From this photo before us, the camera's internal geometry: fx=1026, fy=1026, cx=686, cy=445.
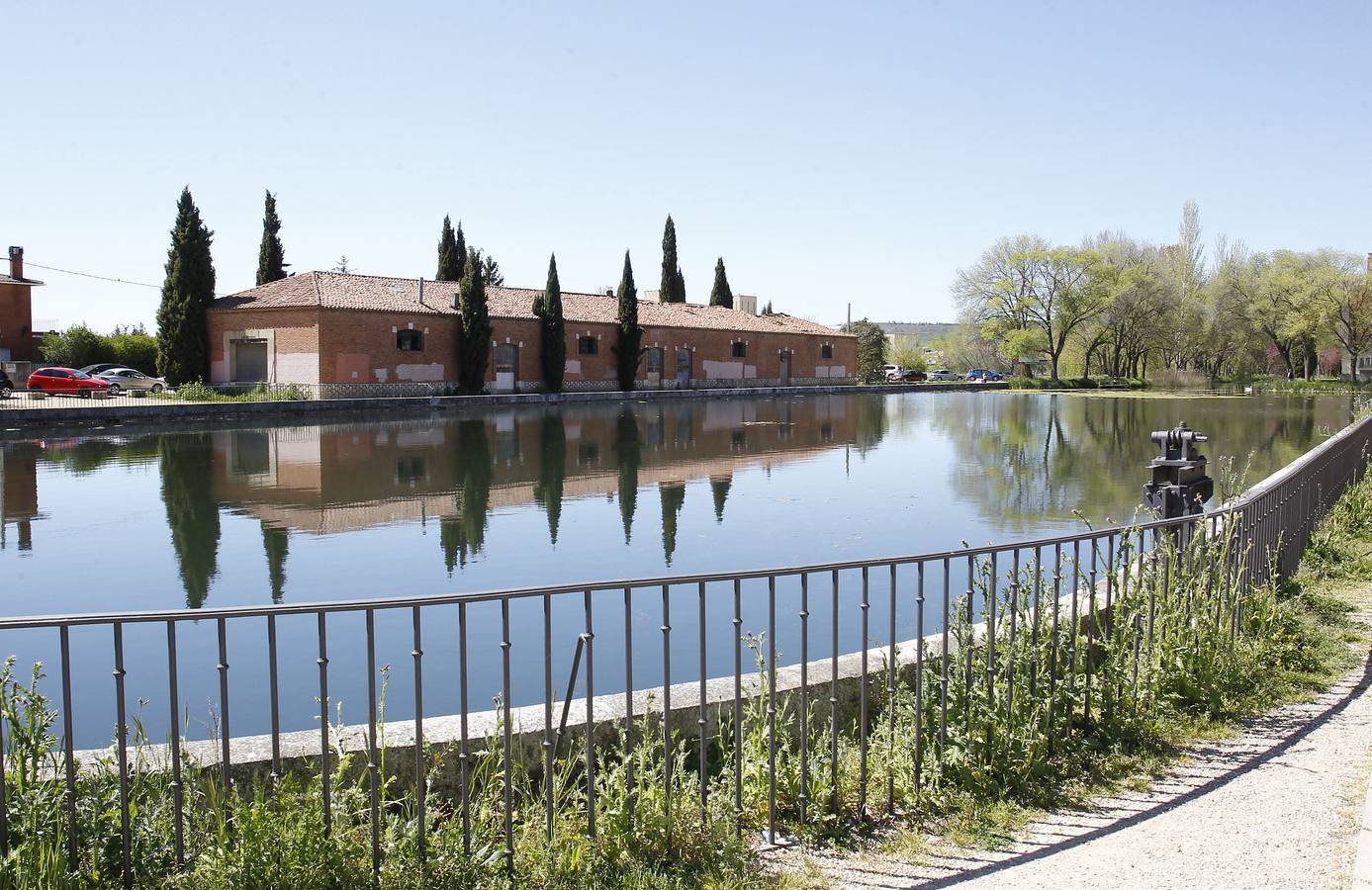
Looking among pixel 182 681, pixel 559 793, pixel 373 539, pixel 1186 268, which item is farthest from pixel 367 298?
pixel 1186 268

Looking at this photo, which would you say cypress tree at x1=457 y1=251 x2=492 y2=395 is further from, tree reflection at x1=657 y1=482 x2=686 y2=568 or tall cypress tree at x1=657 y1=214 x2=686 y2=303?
tree reflection at x1=657 y1=482 x2=686 y2=568

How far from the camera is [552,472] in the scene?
661 inches

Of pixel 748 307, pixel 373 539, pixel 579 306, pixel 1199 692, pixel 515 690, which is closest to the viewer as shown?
pixel 1199 692

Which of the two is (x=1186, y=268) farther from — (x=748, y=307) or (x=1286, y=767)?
A: (x=1286, y=767)

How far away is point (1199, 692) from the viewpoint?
4.33 metres

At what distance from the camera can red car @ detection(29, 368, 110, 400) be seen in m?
31.2

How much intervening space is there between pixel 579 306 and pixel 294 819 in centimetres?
4253

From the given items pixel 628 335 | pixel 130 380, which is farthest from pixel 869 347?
pixel 130 380

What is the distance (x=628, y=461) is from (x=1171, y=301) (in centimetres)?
4758

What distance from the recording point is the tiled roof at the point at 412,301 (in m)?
35.4

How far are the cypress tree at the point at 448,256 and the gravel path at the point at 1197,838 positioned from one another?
140 feet

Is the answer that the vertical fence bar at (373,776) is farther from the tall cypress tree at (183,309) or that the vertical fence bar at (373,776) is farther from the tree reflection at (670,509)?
the tall cypress tree at (183,309)

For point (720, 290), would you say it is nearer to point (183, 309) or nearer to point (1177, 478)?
point (183, 309)

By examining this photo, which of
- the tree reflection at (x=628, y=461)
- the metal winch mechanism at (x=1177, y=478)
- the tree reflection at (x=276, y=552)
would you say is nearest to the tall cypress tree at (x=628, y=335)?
the tree reflection at (x=628, y=461)
